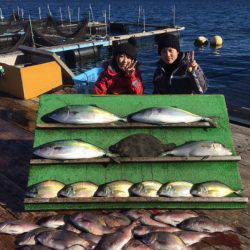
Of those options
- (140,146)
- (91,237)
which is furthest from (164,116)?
(91,237)

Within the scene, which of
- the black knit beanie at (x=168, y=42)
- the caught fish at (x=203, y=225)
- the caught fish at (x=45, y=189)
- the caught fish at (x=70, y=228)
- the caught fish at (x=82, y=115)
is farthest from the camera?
the black knit beanie at (x=168, y=42)

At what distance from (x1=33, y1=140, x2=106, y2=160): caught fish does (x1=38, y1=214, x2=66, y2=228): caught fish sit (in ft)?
2.93

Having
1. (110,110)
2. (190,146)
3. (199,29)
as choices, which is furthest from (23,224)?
(199,29)

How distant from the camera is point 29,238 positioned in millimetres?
4254

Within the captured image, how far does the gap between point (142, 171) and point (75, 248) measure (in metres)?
1.66

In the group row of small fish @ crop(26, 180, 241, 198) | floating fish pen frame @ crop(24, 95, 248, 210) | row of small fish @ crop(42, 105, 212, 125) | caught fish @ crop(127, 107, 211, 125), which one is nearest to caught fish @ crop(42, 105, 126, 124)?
row of small fish @ crop(42, 105, 212, 125)

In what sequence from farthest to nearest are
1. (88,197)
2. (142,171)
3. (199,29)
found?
(199,29), (142,171), (88,197)

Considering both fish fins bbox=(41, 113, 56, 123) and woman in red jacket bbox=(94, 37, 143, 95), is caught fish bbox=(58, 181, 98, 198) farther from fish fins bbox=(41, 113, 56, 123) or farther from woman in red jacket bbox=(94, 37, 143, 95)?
woman in red jacket bbox=(94, 37, 143, 95)

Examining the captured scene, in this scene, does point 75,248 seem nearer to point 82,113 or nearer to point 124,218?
point 124,218

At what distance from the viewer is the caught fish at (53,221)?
460cm

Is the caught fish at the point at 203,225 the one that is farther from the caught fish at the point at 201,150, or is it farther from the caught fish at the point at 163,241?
the caught fish at the point at 201,150

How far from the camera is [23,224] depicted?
4551 mm

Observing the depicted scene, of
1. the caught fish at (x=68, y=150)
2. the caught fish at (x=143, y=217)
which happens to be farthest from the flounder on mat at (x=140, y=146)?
the caught fish at (x=143, y=217)

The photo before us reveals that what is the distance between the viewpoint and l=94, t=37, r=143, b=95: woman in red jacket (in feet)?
20.9
